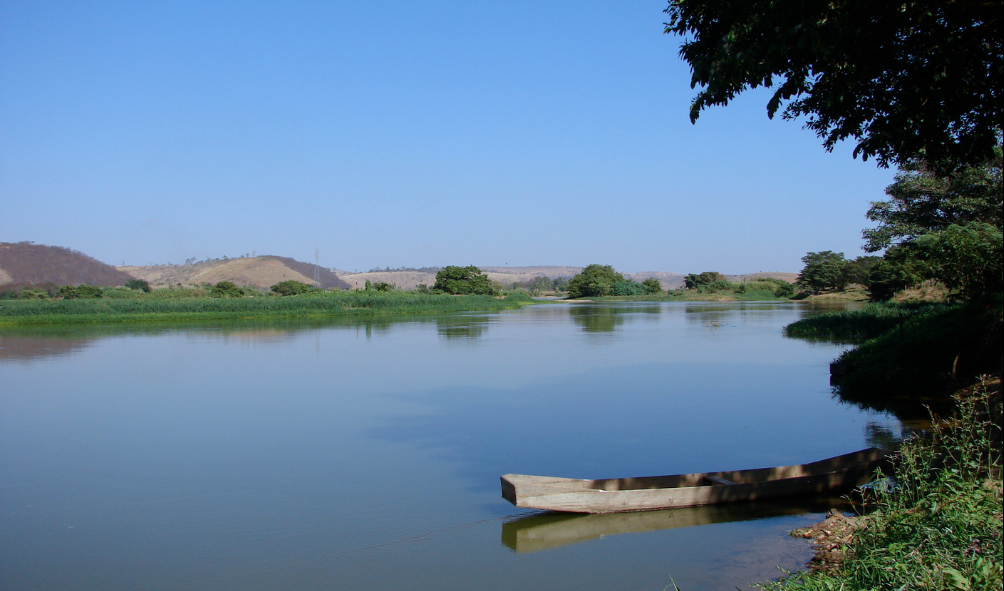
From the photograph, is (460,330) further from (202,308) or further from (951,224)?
(202,308)

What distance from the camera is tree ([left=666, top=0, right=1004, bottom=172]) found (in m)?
5.26

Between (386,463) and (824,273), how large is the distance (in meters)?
68.9

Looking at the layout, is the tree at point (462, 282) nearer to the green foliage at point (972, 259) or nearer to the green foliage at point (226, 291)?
the green foliage at point (226, 291)

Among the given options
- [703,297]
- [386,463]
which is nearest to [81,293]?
[386,463]

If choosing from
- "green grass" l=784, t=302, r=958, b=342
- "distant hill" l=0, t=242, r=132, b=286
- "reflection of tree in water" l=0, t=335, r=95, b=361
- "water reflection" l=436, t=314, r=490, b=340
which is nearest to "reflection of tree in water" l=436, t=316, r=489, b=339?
"water reflection" l=436, t=314, r=490, b=340

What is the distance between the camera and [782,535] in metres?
6.01

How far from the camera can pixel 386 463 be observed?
895 cm

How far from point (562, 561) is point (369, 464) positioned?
377 cm

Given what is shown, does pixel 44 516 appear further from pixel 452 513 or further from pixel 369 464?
pixel 452 513

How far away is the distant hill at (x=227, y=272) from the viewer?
419 feet

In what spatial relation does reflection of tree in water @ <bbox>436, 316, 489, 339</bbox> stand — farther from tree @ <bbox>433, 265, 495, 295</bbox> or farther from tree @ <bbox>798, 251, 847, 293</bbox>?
tree @ <bbox>798, 251, 847, 293</bbox>

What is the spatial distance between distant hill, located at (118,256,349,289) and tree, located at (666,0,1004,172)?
121 meters

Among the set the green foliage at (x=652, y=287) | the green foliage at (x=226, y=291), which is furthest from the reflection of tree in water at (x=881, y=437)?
the green foliage at (x=652, y=287)

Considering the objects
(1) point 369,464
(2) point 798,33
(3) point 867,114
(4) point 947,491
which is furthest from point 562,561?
(3) point 867,114
